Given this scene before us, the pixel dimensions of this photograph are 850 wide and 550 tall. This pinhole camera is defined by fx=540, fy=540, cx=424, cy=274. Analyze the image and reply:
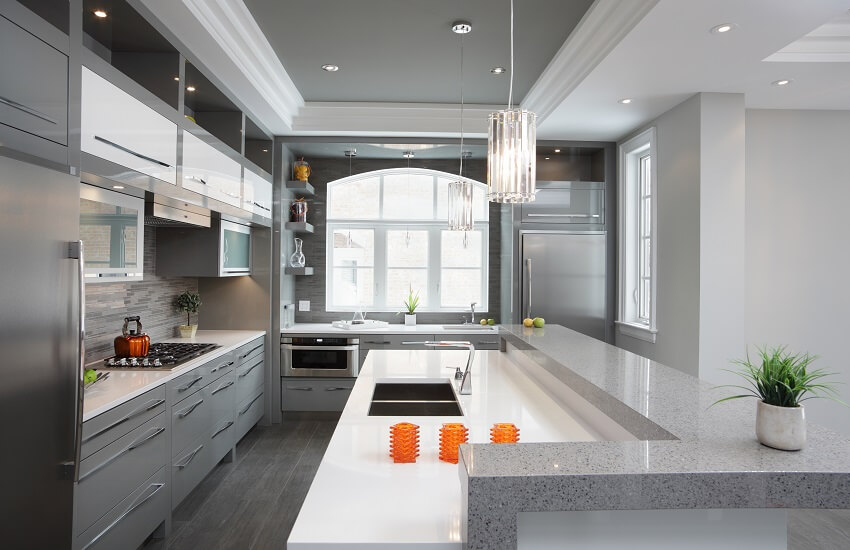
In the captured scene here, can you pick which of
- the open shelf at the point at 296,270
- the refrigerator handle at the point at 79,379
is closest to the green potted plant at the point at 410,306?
the open shelf at the point at 296,270

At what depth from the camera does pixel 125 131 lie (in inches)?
91.6

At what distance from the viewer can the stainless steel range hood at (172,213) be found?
3.00m

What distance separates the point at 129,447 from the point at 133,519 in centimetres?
35

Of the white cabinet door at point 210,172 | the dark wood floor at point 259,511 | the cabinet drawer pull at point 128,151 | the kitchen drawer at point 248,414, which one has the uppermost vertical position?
the white cabinet door at point 210,172

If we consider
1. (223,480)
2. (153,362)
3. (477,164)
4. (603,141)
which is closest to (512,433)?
(153,362)

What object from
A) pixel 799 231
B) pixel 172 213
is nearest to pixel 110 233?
pixel 172 213

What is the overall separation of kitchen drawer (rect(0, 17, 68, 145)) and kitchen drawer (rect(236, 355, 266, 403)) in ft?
8.40

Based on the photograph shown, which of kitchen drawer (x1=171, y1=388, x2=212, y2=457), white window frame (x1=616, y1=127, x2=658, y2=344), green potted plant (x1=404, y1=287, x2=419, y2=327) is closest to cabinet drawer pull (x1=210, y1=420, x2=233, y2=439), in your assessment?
kitchen drawer (x1=171, y1=388, x2=212, y2=457)

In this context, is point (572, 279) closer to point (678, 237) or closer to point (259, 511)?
point (678, 237)

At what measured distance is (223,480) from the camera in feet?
11.8

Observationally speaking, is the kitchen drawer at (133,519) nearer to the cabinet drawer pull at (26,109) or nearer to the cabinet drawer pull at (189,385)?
the cabinet drawer pull at (189,385)

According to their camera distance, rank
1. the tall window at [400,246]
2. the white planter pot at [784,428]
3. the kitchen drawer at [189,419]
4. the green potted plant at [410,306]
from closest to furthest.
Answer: the white planter pot at [784,428] → the kitchen drawer at [189,419] → the green potted plant at [410,306] → the tall window at [400,246]

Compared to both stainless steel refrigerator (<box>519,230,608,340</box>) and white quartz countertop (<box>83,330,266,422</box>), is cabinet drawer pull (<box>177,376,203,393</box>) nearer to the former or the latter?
white quartz countertop (<box>83,330,266,422</box>)

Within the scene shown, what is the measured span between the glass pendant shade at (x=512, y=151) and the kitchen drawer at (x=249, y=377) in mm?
2869
